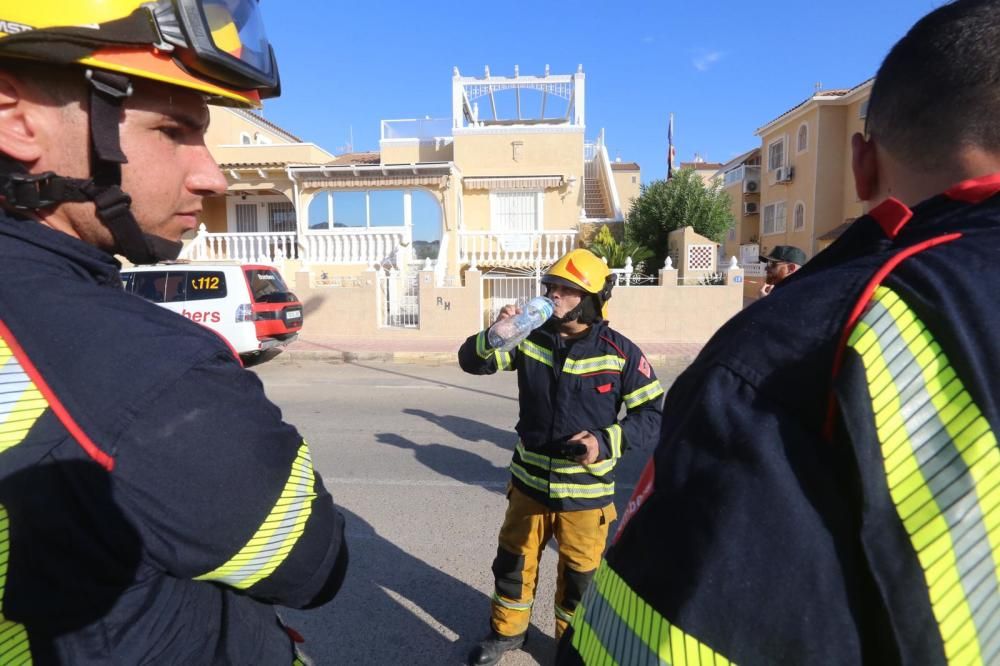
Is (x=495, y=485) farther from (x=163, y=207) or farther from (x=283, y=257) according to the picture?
(x=283, y=257)

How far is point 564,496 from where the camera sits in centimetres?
259

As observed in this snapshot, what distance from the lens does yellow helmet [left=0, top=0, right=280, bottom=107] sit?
2.80 feet

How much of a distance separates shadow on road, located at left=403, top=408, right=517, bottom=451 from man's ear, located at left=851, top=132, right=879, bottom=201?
4.96 meters

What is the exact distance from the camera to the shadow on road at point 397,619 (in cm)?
273

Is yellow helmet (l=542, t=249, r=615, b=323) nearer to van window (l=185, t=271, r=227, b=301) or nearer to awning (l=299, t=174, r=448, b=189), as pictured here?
van window (l=185, t=271, r=227, b=301)

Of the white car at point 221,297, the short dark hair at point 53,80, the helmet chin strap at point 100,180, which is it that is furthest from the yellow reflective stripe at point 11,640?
the white car at point 221,297

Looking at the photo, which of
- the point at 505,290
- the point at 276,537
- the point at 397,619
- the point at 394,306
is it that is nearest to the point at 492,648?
the point at 397,619

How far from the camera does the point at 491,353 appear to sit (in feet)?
9.47

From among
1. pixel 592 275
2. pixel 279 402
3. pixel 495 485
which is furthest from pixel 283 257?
pixel 592 275

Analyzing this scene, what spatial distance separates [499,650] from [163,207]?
94.6 inches

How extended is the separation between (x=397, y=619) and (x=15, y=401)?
260cm

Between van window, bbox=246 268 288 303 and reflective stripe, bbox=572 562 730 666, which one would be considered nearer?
reflective stripe, bbox=572 562 730 666

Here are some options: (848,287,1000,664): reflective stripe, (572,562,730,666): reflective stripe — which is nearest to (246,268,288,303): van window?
(572,562,730,666): reflective stripe

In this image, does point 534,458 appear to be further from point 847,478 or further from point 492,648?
point 847,478
